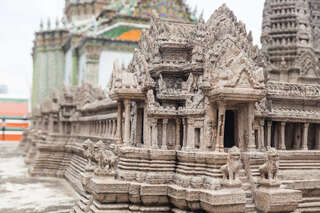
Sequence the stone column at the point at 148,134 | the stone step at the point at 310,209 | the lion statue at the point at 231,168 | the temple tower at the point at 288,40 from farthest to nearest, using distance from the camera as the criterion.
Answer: the temple tower at the point at 288,40
the stone column at the point at 148,134
the stone step at the point at 310,209
the lion statue at the point at 231,168

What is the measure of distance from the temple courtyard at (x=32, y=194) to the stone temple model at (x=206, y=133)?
2942 mm

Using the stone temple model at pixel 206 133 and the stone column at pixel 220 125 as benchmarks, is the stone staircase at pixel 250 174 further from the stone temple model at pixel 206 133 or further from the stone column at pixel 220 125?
the stone column at pixel 220 125

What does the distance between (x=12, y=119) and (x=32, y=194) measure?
40.4 meters

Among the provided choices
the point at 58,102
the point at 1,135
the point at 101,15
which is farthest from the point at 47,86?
the point at 58,102

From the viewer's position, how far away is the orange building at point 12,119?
57.8 m

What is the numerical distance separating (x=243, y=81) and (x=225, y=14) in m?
2.50

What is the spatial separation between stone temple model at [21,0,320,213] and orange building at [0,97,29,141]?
45.2 meters

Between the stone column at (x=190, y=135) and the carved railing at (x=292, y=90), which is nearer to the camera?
the stone column at (x=190, y=135)

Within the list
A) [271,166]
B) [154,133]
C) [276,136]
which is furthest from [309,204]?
[154,133]

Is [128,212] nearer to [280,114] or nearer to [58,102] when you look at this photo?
[280,114]

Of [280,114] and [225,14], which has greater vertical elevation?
[225,14]

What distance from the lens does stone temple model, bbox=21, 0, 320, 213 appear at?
11969mm

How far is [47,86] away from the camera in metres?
48.2

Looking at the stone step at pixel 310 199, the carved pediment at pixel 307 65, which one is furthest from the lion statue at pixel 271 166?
the carved pediment at pixel 307 65
